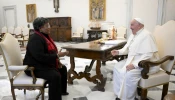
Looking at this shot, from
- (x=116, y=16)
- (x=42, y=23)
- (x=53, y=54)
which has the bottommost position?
(x=53, y=54)

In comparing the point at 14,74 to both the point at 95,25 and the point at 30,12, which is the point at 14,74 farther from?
the point at 30,12

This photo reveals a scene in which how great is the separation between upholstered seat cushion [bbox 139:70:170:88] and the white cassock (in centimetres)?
6

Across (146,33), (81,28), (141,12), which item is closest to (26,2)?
(81,28)

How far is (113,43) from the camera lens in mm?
3096

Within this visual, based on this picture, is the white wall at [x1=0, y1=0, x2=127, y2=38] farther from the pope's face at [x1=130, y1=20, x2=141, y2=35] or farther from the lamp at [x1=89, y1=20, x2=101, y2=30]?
the pope's face at [x1=130, y1=20, x2=141, y2=35]

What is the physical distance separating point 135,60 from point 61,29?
755cm

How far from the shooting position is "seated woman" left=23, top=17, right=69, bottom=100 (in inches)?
80.3

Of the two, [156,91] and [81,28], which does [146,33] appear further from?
[81,28]

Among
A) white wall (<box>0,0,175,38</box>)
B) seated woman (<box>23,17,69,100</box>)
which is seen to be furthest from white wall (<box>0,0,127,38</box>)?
seated woman (<box>23,17,69,100</box>)

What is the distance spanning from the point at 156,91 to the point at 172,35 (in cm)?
102

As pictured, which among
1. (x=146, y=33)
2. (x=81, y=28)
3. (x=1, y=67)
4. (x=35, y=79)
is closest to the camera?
(x=35, y=79)

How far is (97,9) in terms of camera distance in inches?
343

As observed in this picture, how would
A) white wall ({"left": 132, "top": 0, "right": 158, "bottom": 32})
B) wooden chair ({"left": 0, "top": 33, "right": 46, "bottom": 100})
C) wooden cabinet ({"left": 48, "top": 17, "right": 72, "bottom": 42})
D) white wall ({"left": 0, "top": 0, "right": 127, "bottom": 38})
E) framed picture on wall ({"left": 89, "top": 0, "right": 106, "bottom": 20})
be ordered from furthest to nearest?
wooden cabinet ({"left": 48, "top": 17, "right": 72, "bottom": 42}) → framed picture on wall ({"left": 89, "top": 0, "right": 106, "bottom": 20}) → white wall ({"left": 0, "top": 0, "right": 127, "bottom": 38}) → white wall ({"left": 132, "top": 0, "right": 158, "bottom": 32}) → wooden chair ({"left": 0, "top": 33, "right": 46, "bottom": 100})

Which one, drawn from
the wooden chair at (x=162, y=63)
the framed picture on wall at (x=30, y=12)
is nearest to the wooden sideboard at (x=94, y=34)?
the framed picture on wall at (x=30, y=12)
